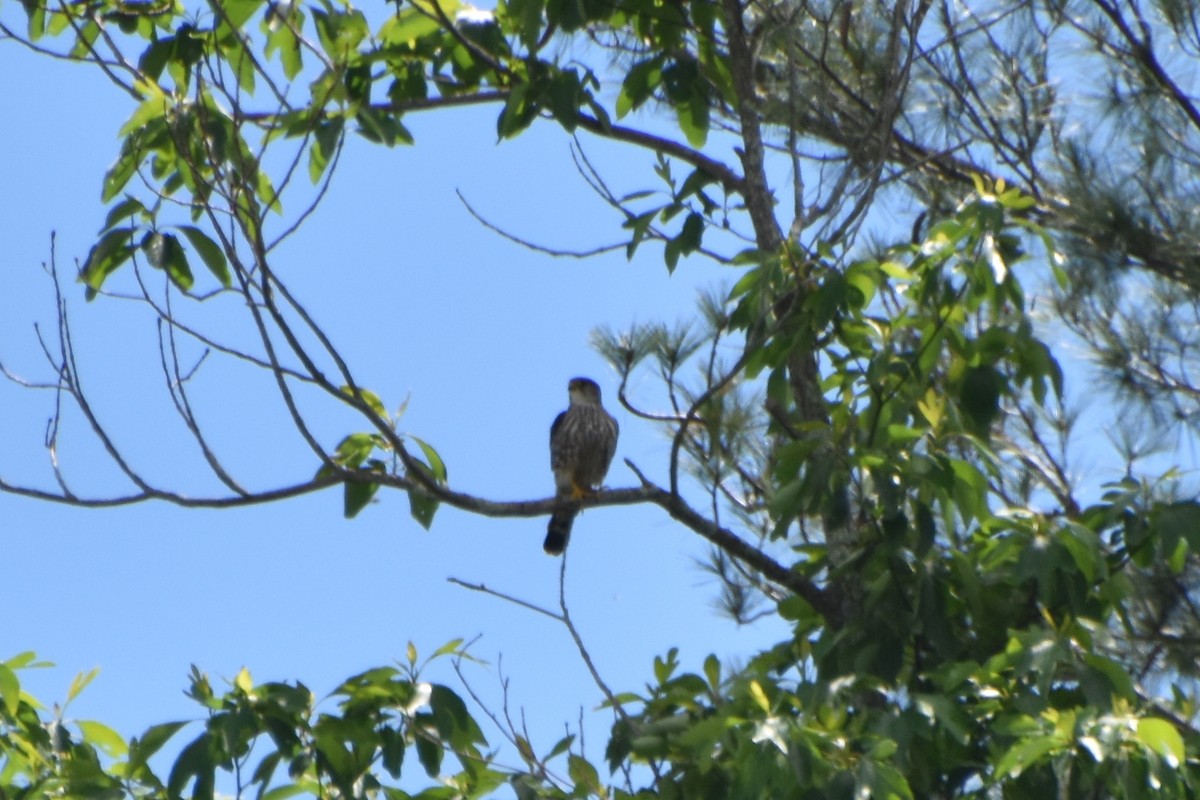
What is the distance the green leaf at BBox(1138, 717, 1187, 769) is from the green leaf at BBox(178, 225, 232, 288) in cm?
191

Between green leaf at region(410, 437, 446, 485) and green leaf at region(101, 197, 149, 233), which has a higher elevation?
green leaf at region(101, 197, 149, 233)

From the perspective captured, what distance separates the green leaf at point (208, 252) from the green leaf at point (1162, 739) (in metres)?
1.91

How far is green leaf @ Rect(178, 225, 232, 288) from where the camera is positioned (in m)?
3.23

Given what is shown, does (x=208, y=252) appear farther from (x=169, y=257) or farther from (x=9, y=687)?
(x=9, y=687)

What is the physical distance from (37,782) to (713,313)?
1808mm

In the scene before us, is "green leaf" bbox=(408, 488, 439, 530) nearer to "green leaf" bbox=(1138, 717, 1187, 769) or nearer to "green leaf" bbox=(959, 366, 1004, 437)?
"green leaf" bbox=(959, 366, 1004, 437)

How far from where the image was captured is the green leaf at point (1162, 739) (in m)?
2.32

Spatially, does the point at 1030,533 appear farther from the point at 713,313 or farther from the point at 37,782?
the point at 37,782

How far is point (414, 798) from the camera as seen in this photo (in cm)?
307

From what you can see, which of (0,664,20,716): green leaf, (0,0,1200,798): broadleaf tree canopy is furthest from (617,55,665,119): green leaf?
(0,664,20,716): green leaf

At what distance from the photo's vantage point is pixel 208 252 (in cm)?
323

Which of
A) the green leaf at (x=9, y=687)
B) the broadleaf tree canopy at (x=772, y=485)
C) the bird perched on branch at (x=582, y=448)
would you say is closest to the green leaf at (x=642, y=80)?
the broadleaf tree canopy at (x=772, y=485)

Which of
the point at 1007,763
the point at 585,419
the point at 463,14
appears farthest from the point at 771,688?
the point at 585,419

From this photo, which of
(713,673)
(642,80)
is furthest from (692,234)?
(713,673)
